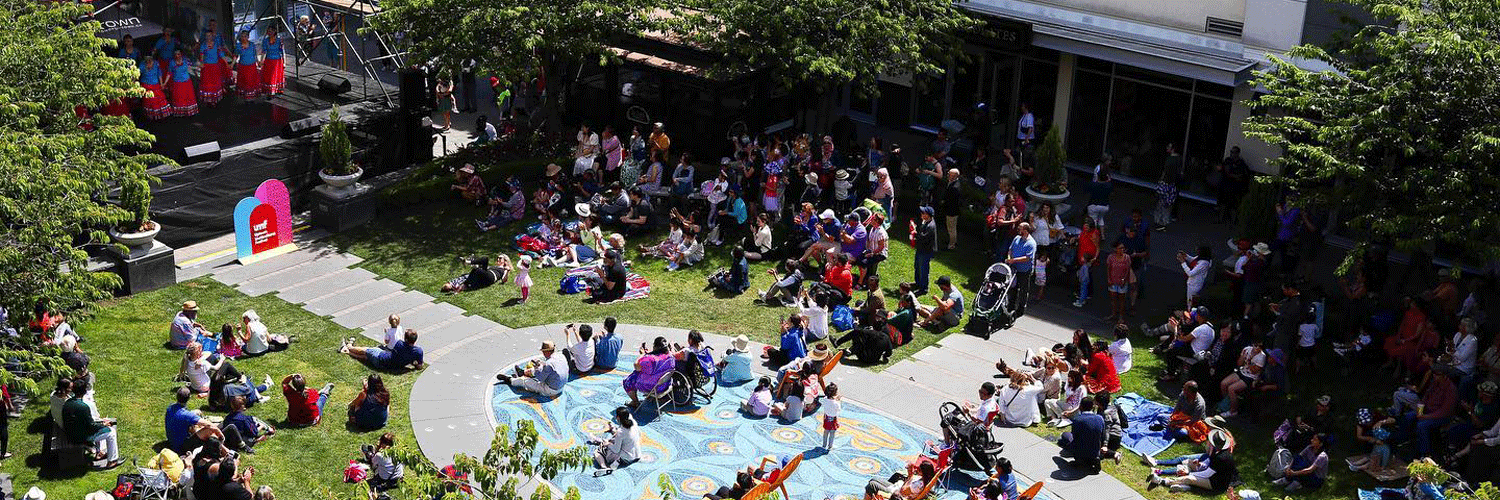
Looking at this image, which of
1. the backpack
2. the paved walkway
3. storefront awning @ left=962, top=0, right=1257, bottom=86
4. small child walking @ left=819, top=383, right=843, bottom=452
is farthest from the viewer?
storefront awning @ left=962, top=0, right=1257, bottom=86

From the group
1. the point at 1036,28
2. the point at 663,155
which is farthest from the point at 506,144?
the point at 1036,28

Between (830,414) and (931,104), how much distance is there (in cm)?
1487

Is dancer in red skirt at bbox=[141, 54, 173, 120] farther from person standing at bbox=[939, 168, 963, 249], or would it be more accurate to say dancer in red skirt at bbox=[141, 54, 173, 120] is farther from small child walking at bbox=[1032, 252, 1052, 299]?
small child walking at bbox=[1032, 252, 1052, 299]

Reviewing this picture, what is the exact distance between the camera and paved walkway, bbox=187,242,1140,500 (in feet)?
58.6

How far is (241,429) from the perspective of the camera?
17172mm

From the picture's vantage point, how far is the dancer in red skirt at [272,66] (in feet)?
100

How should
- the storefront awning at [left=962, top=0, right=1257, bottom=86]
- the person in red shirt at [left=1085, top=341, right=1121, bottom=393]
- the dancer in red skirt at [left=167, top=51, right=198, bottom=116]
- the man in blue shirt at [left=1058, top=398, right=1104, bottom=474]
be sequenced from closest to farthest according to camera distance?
the man in blue shirt at [left=1058, top=398, right=1104, bottom=474]
the person in red shirt at [left=1085, top=341, right=1121, bottom=393]
the storefront awning at [left=962, top=0, right=1257, bottom=86]
the dancer in red skirt at [left=167, top=51, right=198, bottom=116]

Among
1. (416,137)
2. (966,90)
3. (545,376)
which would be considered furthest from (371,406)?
(966,90)

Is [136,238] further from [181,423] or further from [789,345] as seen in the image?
[789,345]

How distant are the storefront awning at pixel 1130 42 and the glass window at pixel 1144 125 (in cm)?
106

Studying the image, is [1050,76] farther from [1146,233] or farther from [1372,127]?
[1372,127]

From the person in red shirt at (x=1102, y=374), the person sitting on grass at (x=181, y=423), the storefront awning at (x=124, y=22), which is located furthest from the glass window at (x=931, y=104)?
the person sitting on grass at (x=181, y=423)

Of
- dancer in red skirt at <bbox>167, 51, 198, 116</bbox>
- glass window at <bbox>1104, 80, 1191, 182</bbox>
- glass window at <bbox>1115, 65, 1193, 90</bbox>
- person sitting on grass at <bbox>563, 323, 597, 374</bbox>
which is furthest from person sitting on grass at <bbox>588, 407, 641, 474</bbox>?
dancer in red skirt at <bbox>167, 51, 198, 116</bbox>

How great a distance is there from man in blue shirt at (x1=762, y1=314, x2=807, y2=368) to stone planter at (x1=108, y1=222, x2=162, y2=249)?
9.65 meters
